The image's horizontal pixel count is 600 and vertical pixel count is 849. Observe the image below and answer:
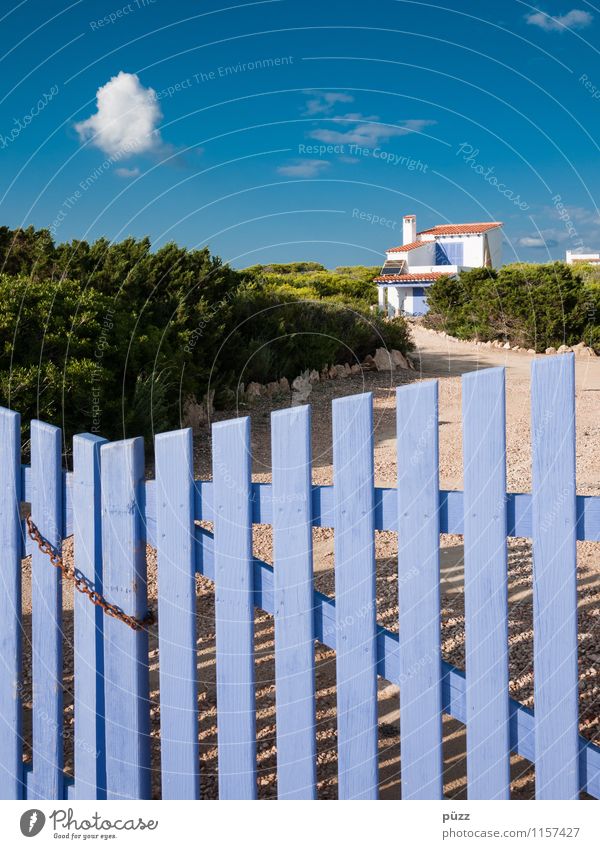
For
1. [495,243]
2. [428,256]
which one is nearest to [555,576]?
[428,256]

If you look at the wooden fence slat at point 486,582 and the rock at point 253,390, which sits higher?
the rock at point 253,390

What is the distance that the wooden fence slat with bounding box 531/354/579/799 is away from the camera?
2.28 meters

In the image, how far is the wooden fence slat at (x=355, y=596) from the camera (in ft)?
7.73

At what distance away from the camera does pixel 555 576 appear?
235 cm

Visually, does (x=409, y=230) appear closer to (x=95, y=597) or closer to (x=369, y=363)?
(x=369, y=363)

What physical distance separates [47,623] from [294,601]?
980mm

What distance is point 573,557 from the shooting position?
2.32m

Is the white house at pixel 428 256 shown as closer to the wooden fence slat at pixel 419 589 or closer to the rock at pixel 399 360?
the rock at pixel 399 360

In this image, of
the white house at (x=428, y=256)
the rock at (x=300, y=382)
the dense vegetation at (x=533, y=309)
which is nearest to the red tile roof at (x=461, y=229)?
the white house at (x=428, y=256)

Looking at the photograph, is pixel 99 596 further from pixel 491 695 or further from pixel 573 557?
pixel 573 557

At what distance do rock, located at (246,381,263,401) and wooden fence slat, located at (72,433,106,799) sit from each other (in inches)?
338

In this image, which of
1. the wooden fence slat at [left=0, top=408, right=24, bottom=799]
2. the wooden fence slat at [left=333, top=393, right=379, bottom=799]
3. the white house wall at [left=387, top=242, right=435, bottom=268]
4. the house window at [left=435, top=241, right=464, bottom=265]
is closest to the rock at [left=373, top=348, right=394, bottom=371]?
the wooden fence slat at [left=0, top=408, right=24, bottom=799]

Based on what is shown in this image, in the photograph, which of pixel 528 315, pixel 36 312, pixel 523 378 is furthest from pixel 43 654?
pixel 528 315

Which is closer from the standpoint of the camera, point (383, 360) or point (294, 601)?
point (294, 601)
